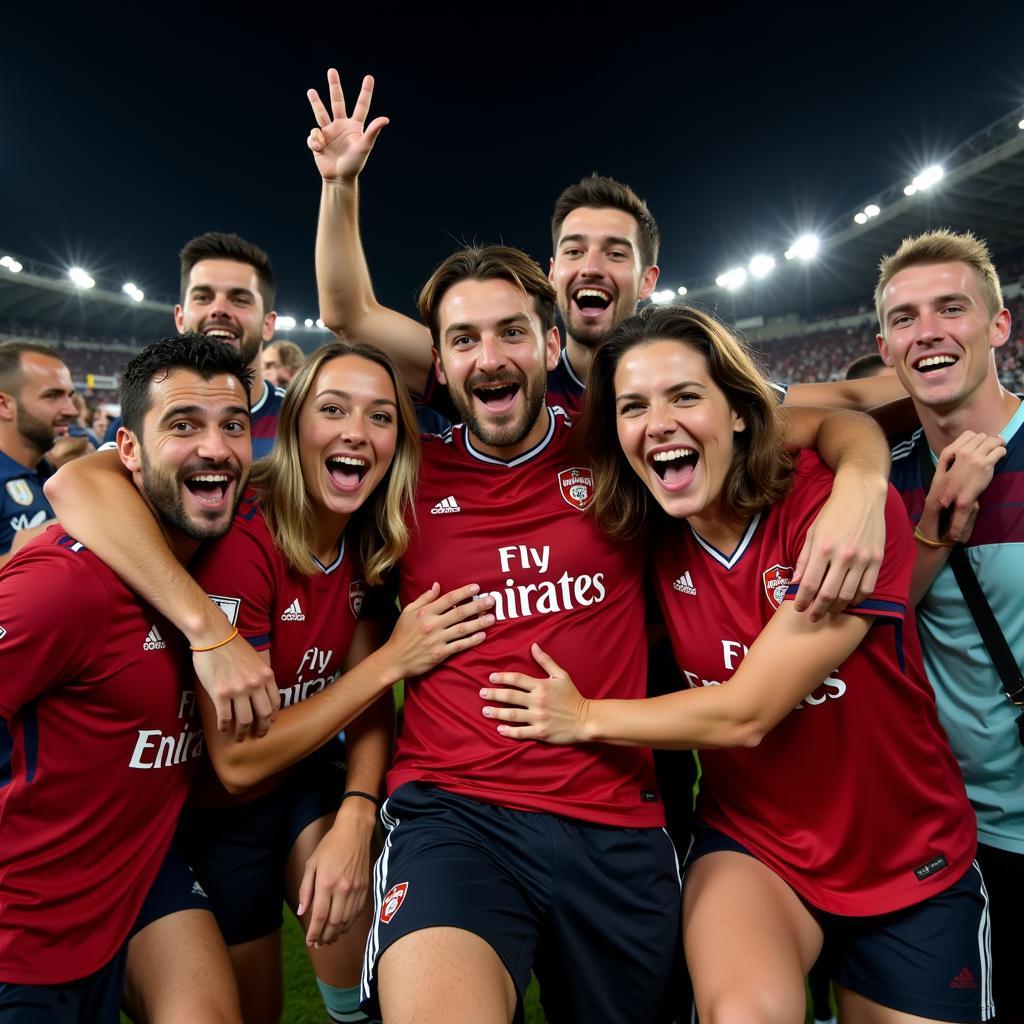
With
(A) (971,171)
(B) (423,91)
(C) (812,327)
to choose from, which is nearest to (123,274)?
(B) (423,91)

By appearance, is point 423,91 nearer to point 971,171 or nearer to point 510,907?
point 971,171

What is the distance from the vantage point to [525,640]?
2.26 meters

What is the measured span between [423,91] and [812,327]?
27299 millimetres

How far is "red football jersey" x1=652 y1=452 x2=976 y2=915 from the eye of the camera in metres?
1.96

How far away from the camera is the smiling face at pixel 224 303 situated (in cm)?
402

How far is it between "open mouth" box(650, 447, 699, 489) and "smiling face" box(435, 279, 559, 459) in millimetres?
546

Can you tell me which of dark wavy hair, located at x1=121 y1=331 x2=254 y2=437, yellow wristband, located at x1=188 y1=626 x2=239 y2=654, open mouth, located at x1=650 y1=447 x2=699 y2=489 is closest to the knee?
open mouth, located at x1=650 y1=447 x2=699 y2=489

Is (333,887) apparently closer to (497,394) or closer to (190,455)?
(190,455)

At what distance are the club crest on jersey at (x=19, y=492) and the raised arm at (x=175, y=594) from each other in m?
3.33

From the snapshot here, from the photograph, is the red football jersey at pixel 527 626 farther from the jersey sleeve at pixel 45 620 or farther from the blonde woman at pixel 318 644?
the jersey sleeve at pixel 45 620

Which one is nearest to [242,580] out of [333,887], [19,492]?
[333,887]

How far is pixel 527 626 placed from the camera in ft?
7.48

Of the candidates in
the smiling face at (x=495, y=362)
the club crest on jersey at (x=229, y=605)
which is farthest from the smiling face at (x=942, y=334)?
the club crest on jersey at (x=229, y=605)

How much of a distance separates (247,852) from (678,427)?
6.59 feet
